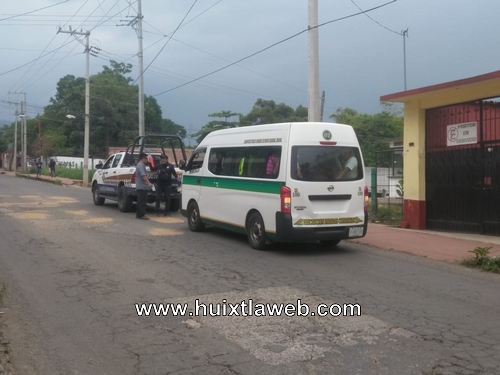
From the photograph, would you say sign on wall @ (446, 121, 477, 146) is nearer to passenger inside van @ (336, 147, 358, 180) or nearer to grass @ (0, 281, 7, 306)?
passenger inside van @ (336, 147, 358, 180)

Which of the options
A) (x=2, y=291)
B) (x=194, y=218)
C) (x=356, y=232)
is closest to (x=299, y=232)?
(x=356, y=232)

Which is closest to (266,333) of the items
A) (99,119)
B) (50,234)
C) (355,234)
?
(355,234)

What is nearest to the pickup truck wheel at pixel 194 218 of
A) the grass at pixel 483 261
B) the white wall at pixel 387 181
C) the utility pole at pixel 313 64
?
the utility pole at pixel 313 64

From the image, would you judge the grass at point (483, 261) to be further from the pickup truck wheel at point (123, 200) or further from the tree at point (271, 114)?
the tree at point (271, 114)

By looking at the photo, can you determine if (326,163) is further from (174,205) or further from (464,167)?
(174,205)

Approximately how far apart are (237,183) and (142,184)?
14.8 ft

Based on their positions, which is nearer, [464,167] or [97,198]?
[464,167]

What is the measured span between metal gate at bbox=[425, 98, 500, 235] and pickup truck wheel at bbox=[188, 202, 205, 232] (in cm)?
560

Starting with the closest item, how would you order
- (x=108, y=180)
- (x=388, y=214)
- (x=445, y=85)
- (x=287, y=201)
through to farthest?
1. (x=287, y=201)
2. (x=445, y=85)
3. (x=388, y=214)
4. (x=108, y=180)

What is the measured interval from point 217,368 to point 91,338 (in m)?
1.51

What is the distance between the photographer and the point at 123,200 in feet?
56.7

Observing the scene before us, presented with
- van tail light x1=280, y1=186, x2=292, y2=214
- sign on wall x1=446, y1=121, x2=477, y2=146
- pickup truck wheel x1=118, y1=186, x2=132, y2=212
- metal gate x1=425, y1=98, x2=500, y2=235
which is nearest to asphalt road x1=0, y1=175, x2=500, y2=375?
van tail light x1=280, y1=186, x2=292, y2=214

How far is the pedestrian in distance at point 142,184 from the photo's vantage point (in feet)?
49.3

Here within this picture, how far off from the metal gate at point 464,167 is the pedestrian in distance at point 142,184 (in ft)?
23.2
